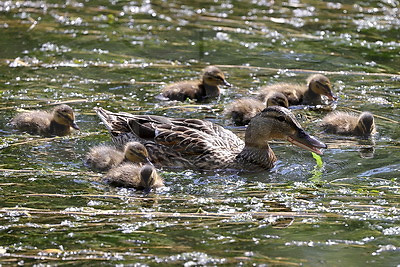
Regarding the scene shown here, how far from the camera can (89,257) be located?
15.7 feet

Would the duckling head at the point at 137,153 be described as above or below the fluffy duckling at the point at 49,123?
above

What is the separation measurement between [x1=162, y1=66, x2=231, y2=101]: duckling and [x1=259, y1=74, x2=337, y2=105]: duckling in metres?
0.51

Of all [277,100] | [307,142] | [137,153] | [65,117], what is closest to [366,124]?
[277,100]

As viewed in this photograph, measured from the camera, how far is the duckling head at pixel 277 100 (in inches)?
334

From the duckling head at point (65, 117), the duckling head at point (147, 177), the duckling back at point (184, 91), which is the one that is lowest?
the duckling back at point (184, 91)

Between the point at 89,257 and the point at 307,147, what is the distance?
2.66 m

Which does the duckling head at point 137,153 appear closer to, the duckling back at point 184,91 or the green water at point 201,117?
the green water at point 201,117

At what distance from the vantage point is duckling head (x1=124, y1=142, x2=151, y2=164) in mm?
6781

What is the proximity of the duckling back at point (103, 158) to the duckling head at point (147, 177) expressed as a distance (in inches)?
22.1

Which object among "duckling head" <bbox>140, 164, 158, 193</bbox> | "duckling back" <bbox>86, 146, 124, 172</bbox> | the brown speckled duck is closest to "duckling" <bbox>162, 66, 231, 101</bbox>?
the brown speckled duck

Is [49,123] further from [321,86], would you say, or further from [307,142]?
[321,86]

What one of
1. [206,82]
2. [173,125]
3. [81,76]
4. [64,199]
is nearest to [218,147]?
[173,125]

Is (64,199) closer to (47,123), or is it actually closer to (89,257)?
(89,257)

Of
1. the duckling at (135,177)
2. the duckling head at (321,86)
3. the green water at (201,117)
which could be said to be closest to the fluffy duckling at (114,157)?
the green water at (201,117)
